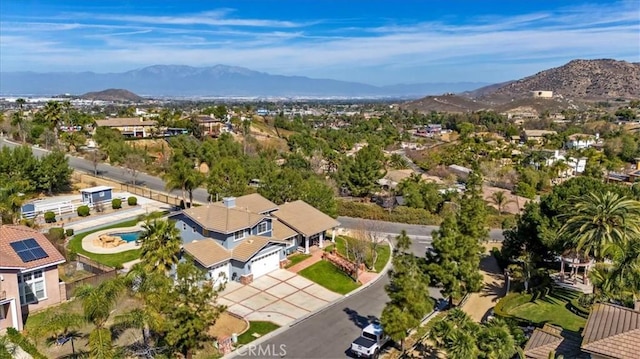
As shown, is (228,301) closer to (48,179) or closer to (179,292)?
(179,292)

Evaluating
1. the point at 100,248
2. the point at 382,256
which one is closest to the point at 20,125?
the point at 100,248

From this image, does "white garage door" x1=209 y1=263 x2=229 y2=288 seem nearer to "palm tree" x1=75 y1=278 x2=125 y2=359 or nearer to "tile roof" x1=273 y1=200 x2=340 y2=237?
"tile roof" x1=273 y1=200 x2=340 y2=237

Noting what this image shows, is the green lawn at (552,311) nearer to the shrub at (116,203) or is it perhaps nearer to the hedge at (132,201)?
the shrub at (116,203)

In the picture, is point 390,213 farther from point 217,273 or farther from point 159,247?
point 159,247

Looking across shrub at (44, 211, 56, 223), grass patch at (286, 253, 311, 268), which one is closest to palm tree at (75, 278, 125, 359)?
grass patch at (286, 253, 311, 268)

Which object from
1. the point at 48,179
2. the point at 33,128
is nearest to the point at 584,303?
the point at 48,179
